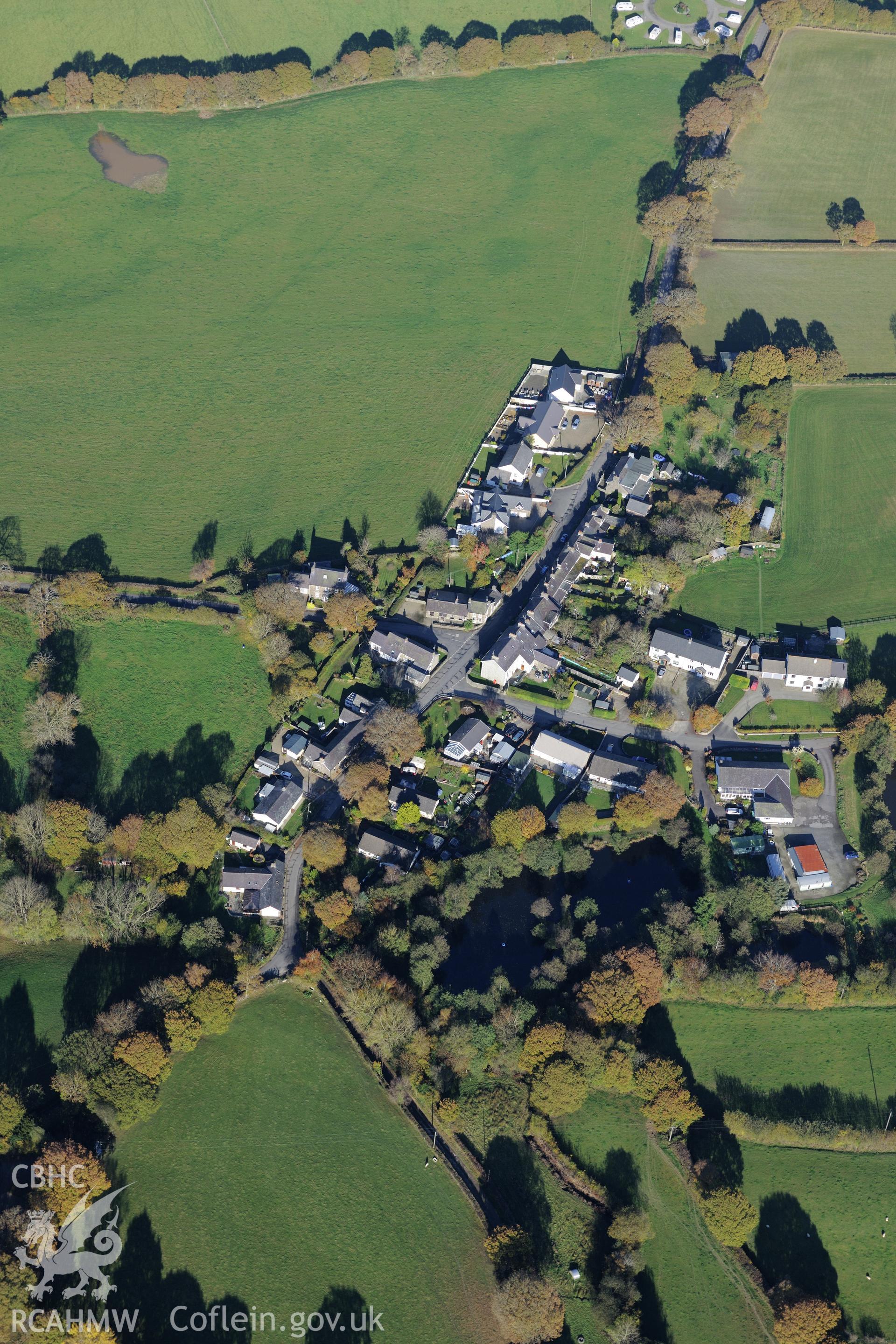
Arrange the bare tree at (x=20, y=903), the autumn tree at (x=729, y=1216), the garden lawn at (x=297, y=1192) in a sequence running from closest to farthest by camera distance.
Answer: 1. the garden lawn at (x=297, y=1192)
2. the autumn tree at (x=729, y=1216)
3. the bare tree at (x=20, y=903)

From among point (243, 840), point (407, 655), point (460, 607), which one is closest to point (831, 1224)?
point (243, 840)

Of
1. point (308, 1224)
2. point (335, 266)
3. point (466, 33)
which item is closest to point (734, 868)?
point (308, 1224)

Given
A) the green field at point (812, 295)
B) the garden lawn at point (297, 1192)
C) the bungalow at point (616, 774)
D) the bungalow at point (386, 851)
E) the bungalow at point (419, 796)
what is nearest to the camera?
the garden lawn at point (297, 1192)

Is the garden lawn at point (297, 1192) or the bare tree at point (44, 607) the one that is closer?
the garden lawn at point (297, 1192)

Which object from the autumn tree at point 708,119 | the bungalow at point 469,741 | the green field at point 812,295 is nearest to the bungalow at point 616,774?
the bungalow at point 469,741

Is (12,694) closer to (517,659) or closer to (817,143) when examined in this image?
(517,659)

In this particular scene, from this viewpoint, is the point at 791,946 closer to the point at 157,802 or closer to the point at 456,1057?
the point at 456,1057

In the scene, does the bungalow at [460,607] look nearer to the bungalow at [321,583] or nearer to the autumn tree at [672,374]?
the bungalow at [321,583]

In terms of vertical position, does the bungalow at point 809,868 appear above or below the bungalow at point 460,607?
below
